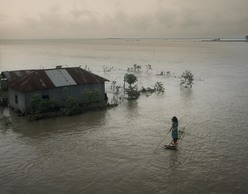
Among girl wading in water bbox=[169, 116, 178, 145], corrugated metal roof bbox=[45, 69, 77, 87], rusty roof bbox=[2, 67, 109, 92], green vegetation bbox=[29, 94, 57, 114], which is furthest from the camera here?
corrugated metal roof bbox=[45, 69, 77, 87]

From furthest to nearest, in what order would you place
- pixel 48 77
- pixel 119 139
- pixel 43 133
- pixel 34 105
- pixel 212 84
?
1. pixel 212 84
2. pixel 48 77
3. pixel 34 105
4. pixel 43 133
5. pixel 119 139

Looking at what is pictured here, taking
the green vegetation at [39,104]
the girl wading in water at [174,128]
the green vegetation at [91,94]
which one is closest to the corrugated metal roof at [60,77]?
the green vegetation at [91,94]

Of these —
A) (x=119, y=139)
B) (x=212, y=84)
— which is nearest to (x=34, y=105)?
(x=119, y=139)

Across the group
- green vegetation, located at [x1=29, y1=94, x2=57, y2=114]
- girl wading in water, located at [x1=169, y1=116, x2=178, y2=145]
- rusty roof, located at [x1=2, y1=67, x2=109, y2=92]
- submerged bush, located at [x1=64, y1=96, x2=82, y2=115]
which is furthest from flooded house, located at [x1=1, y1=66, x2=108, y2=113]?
girl wading in water, located at [x1=169, y1=116, x2=178, y2=145]

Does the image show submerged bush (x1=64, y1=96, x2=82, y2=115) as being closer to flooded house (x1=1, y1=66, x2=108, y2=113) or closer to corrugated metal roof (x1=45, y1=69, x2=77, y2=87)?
flooded house (x1=1, y1=66, x2=108, y2=113)

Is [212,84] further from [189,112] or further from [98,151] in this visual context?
[98,151]

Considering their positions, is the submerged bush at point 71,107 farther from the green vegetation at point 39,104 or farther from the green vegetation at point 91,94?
the green vegetation at point 91,94

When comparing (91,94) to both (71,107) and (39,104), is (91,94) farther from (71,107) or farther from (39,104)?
(39,104)
